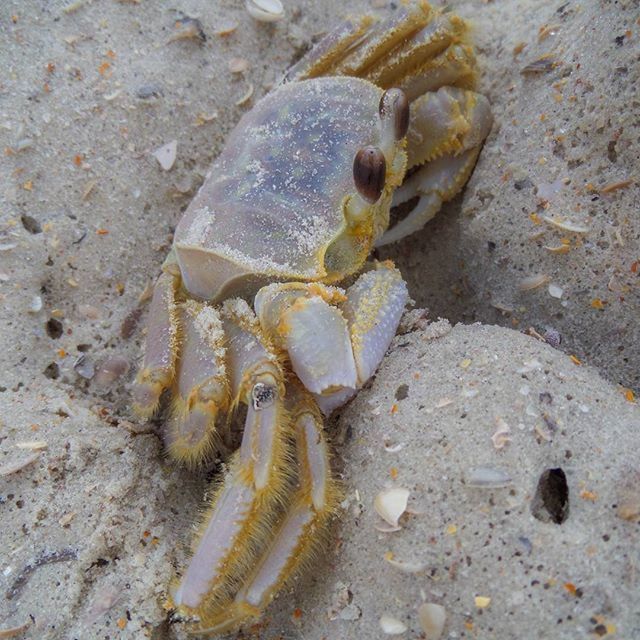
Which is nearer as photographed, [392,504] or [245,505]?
[392,504]

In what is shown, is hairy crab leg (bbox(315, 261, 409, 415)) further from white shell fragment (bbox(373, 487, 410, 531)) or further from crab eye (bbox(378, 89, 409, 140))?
crab eye (bbox(378, 89, 409, 140))

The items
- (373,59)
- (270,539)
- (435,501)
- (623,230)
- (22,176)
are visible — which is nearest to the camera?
(435,501)

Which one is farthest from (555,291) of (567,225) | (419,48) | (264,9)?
(264,9)

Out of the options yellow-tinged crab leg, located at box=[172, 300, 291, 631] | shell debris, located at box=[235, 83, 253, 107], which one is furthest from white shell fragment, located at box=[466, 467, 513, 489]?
shell debris, located at box=[235, 83, 253, 107]

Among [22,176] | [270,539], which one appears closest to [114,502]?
[270,539]

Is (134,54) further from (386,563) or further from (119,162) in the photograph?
(386,563)

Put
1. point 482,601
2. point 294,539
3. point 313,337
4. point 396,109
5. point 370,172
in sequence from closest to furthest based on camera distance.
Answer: point 482,601, point 294,539, point 313,337, point 370,172, point 396,109

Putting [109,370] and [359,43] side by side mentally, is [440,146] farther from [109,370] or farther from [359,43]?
[109,370]
